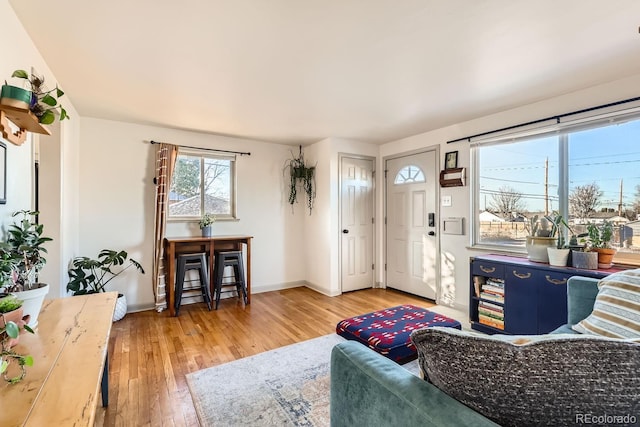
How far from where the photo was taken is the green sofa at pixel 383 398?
682 millimetres

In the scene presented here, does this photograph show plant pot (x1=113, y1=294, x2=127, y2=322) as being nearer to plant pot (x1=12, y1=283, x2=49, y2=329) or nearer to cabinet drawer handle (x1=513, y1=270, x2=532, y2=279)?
plant pot (x1=12, y1=283, x2=49, y2=329)

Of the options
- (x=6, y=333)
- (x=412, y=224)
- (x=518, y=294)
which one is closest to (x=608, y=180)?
(x=518, y=294)

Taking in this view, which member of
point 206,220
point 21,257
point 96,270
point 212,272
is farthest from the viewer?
point 206,220

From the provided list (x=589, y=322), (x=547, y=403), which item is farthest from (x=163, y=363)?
(x=589, y=322)

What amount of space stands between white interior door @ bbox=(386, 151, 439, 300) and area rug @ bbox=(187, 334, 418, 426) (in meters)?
2.05

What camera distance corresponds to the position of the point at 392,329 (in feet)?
6.72

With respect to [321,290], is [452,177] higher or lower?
higher

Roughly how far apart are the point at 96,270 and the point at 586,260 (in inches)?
193

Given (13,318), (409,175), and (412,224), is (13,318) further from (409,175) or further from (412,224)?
(409,175)

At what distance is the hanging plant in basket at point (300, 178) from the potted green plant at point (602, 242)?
3.32 m

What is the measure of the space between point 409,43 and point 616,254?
250 cm

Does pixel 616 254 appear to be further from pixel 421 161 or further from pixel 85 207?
pixel 85 207

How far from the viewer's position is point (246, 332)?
3.02 metres

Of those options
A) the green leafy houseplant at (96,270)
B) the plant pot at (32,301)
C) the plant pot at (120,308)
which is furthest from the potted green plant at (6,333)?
the plant pot at (120,308)
